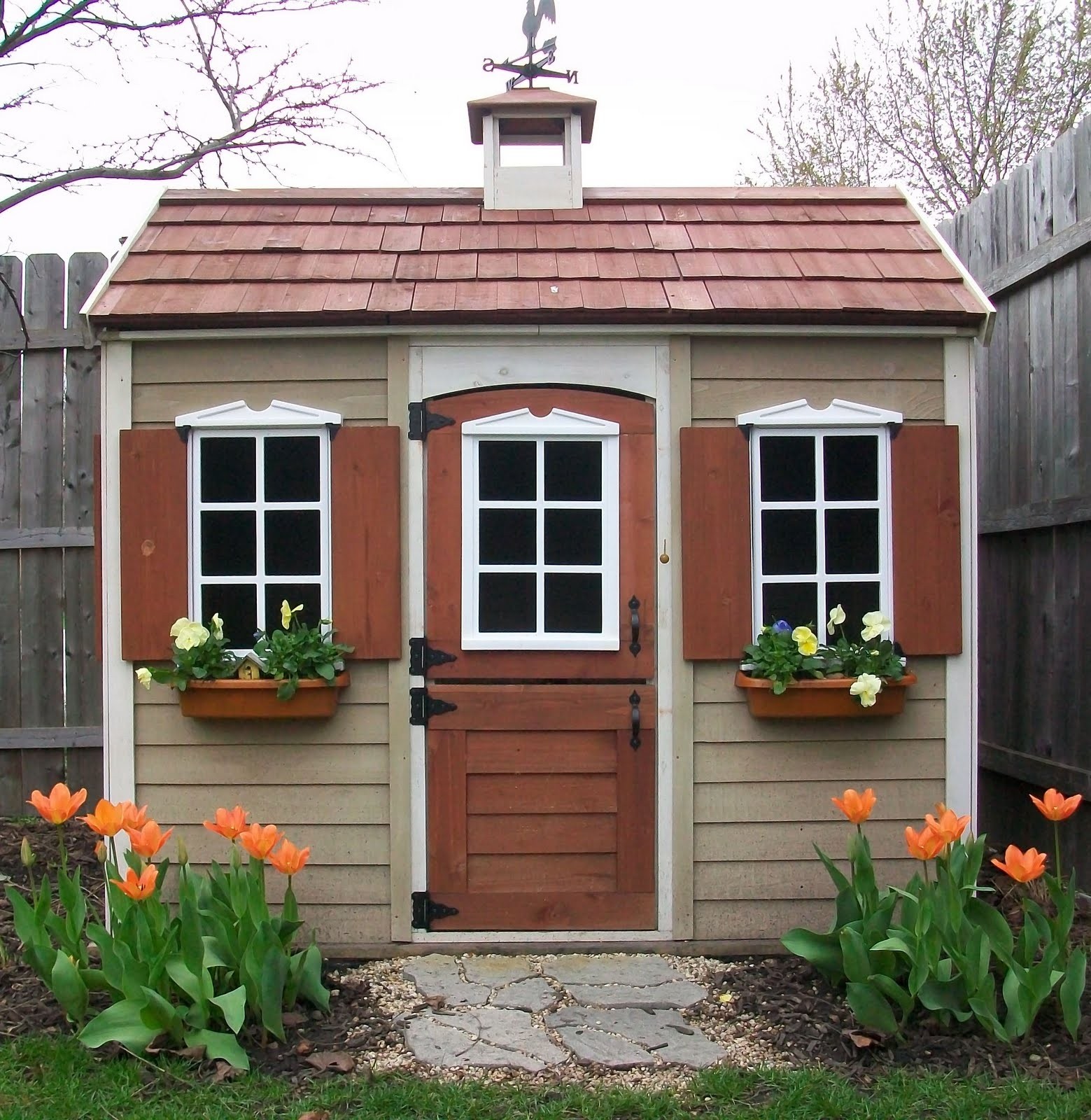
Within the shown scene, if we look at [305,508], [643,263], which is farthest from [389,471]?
[643,263]

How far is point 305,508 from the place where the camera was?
4047mm

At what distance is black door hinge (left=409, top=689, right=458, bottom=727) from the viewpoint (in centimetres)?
405

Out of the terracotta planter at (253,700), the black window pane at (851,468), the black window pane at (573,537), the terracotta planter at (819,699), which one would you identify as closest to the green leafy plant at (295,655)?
the terracotta planter at (253,700)

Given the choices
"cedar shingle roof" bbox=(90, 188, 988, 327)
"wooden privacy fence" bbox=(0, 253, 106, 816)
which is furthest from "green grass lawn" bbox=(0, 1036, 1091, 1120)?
"wooden privacy fence" bbox=(0, 253, 106, 816)

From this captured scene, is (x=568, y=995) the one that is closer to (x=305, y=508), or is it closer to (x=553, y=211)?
(x=305, y=508)

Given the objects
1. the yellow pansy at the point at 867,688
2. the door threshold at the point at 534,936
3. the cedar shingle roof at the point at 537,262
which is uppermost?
the cedar shingle roof at the point at 537,262

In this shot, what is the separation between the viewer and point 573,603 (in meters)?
4.08

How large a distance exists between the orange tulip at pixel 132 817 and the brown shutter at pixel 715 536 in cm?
191

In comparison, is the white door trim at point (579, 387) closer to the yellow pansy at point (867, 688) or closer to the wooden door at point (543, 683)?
the wooden door at point (543, 683)

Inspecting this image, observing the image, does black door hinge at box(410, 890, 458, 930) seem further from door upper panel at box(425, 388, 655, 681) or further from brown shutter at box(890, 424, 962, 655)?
brown shutter at box(890, 424, 962, 655)

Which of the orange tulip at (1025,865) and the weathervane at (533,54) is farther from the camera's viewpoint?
the weathervane at (533,54)

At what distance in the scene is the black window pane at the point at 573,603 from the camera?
407 centimetres

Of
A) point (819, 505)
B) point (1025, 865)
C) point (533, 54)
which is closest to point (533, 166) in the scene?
point (533, 54)

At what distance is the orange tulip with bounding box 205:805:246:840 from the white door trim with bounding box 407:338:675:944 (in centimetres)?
72
